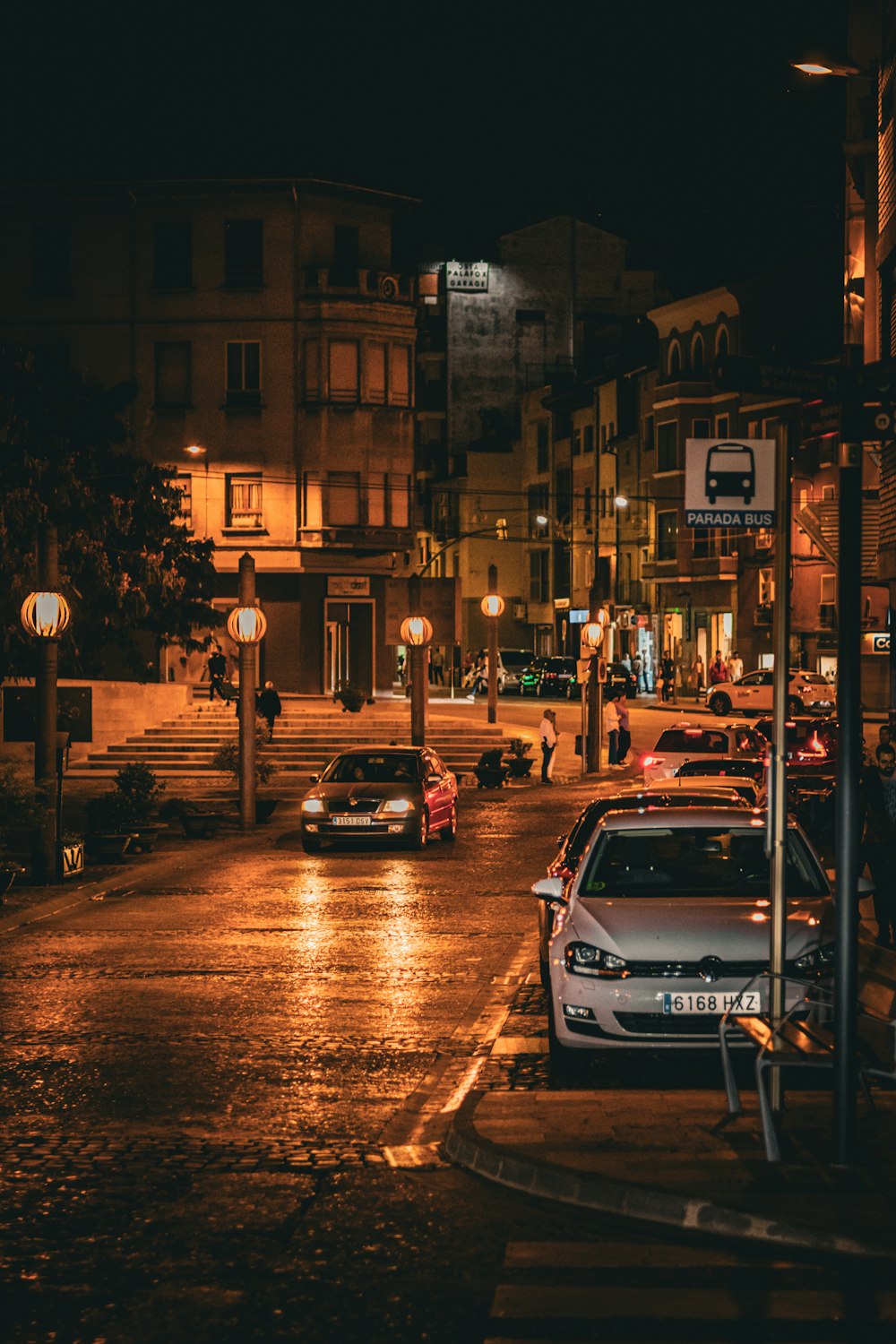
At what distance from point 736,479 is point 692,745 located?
931 inches

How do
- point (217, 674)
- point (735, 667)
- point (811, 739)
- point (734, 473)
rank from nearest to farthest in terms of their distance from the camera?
point (734, 473), point (811, 739), point (217, 674), point (735, 667)

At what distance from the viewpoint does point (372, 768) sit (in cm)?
2764

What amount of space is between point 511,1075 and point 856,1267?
420cm

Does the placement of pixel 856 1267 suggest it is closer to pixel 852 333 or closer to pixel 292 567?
pixel 852 333

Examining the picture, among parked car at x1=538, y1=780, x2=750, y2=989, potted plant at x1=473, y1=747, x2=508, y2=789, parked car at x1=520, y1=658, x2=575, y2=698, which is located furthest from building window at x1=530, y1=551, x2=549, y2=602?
parked car at x1=538, y1=780, x2=750, y2=989

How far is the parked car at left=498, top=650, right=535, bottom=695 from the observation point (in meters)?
83.8

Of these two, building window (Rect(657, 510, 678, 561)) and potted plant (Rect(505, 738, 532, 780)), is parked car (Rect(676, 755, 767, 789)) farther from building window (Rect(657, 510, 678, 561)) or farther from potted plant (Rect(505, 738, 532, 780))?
building window (Rect(657, 510, 678, 561))

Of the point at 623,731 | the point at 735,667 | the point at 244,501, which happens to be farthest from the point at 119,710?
the point at 735,667

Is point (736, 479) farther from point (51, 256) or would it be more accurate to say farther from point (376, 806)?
point (51, 256)

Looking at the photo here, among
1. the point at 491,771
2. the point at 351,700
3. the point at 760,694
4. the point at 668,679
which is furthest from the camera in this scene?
the point at 668,679

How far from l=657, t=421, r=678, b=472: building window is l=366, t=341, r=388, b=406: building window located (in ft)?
54.5

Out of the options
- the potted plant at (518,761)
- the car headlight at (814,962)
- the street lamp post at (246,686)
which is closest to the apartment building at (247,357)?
the potted plant at (518,761)

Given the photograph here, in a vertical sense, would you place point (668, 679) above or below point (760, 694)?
above

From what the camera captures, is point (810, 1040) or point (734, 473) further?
point (734, 473)
